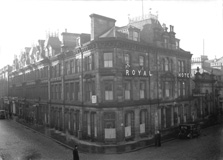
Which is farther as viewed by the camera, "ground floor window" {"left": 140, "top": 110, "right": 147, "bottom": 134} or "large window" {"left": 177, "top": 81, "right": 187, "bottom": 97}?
"large window" {"left": 177, "top": 81, "right": 187, "bottom": 97}

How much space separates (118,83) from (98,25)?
8198mm

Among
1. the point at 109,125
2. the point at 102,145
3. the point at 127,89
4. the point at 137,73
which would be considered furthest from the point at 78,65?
the point at 102,145

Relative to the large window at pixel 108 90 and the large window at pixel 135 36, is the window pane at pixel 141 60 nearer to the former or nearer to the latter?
the large window at pixel 135 36

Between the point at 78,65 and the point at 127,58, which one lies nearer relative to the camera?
the point at 127,58

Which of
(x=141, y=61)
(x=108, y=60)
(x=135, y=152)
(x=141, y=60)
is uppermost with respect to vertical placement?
(x=141, y=60)

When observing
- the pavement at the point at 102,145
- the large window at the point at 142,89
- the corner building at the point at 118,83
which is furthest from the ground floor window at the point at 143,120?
the large window at the point at 142,89

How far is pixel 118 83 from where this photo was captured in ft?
84.5

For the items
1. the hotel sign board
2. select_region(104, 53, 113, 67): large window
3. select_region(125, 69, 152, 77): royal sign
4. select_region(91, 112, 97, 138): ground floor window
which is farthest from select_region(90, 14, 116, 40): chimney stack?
the hotel sign board

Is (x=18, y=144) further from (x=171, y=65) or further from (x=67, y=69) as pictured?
(x=171, y=65)

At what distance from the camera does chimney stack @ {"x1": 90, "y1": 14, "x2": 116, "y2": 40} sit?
90.2ft

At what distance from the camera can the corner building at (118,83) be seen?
2573 centimetres

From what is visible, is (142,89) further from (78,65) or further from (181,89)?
(181,89)

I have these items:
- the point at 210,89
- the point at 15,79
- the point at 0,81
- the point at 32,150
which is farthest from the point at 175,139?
the point at 0,81

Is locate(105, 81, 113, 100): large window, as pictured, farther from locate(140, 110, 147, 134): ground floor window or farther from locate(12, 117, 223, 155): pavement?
locate(140, 110, 147, 134): ground floor window
